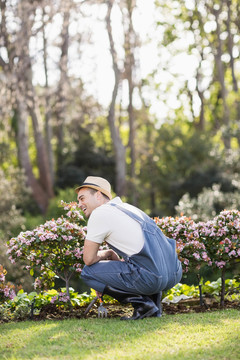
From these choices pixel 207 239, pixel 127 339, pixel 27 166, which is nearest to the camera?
pixel 127 339

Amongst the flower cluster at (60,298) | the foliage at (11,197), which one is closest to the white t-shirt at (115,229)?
the flower cluster at (60,298)

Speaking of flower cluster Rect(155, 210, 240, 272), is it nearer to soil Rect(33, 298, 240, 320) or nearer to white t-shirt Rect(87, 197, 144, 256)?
soil Rect(33, 298, 240, 320)

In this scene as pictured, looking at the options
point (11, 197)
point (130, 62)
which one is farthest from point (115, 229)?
point (130, 62)

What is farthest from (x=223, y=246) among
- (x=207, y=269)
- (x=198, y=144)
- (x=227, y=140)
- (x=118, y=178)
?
(x=198, y=144)

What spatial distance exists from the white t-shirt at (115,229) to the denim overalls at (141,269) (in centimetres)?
5

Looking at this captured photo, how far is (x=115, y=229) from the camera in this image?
462 cm

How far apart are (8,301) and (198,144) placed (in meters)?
21.3

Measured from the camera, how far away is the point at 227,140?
76.1 feet

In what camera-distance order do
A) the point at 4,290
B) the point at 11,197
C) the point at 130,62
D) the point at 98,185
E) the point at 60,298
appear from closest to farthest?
the point at 98,185, the point at 4,290, the point at 60,298, the point at 11,197, the point at 130,62

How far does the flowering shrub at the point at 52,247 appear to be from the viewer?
17.2 feet

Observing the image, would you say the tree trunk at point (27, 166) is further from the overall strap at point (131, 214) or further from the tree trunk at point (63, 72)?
the overall strap at point (131, 214)

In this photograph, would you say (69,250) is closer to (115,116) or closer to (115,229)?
(115,229)

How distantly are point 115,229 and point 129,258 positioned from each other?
0.32 meters

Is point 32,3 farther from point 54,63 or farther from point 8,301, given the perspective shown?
point 8,301
